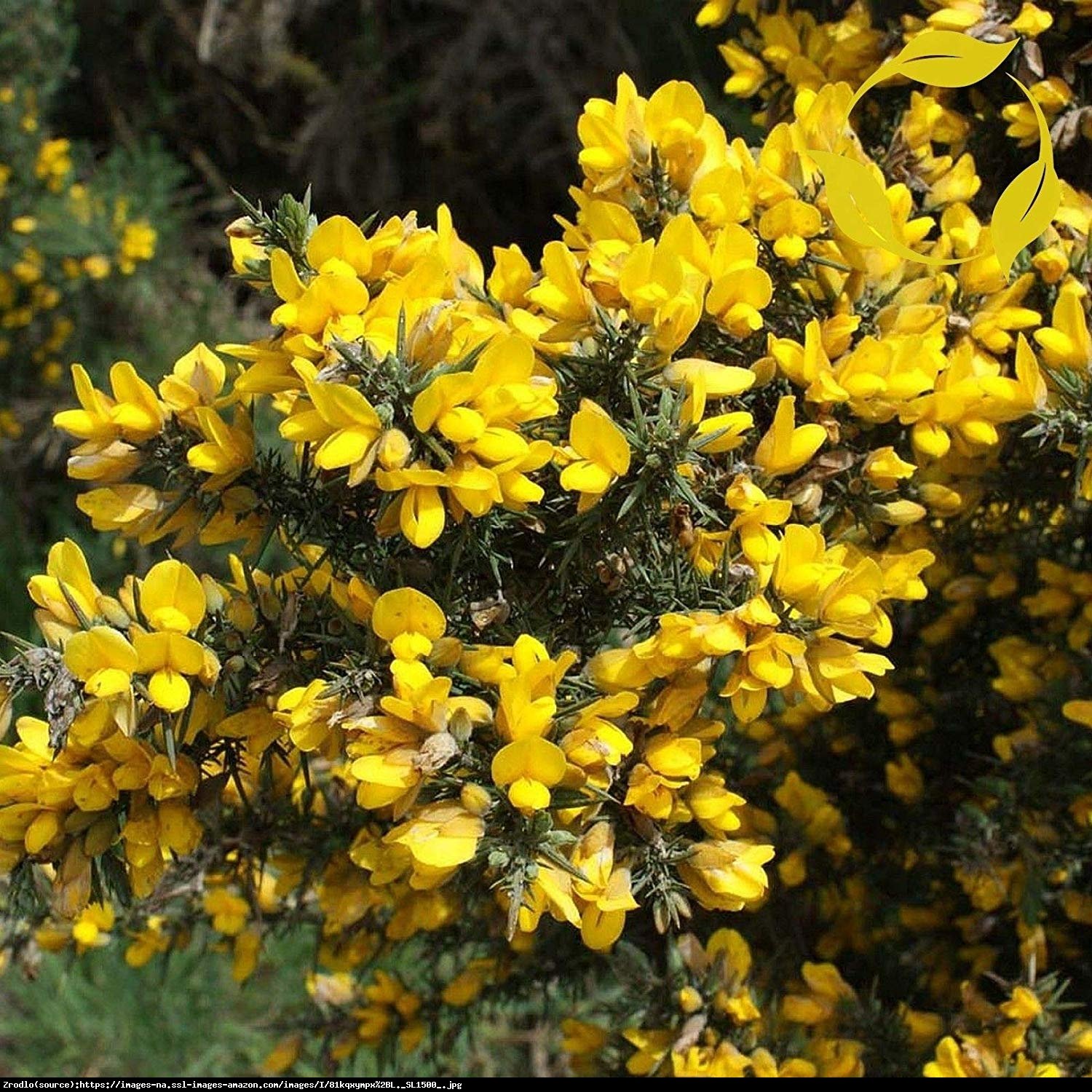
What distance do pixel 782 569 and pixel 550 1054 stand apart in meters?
1.88

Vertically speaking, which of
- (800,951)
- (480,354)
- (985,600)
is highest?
(480,354)

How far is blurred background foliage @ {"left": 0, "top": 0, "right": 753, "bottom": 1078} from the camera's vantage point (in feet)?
10.2

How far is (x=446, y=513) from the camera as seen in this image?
813mm

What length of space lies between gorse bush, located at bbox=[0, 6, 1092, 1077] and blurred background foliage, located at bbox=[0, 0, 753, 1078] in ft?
6.25

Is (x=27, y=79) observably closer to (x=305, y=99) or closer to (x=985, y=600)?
(x=305, y=99)

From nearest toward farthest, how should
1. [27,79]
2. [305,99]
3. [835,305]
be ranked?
1. [835,305]
2. [27,79]
3. [305,99]

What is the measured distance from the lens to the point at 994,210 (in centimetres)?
107

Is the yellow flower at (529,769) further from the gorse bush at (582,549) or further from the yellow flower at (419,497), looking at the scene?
the yellow flower at (419,497)

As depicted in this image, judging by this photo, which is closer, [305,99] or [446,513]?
[446,513]

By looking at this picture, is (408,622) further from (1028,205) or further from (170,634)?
(1028,205)

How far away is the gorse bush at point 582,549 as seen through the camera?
785mm

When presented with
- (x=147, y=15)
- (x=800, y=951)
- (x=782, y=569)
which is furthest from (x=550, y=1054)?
(x=147, y=15)

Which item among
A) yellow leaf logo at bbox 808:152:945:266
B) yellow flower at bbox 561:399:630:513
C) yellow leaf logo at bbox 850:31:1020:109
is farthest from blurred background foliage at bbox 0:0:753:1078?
yellow flower at bbox 561:399:630:513

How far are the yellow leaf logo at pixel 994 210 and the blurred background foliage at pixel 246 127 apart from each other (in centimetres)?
173
